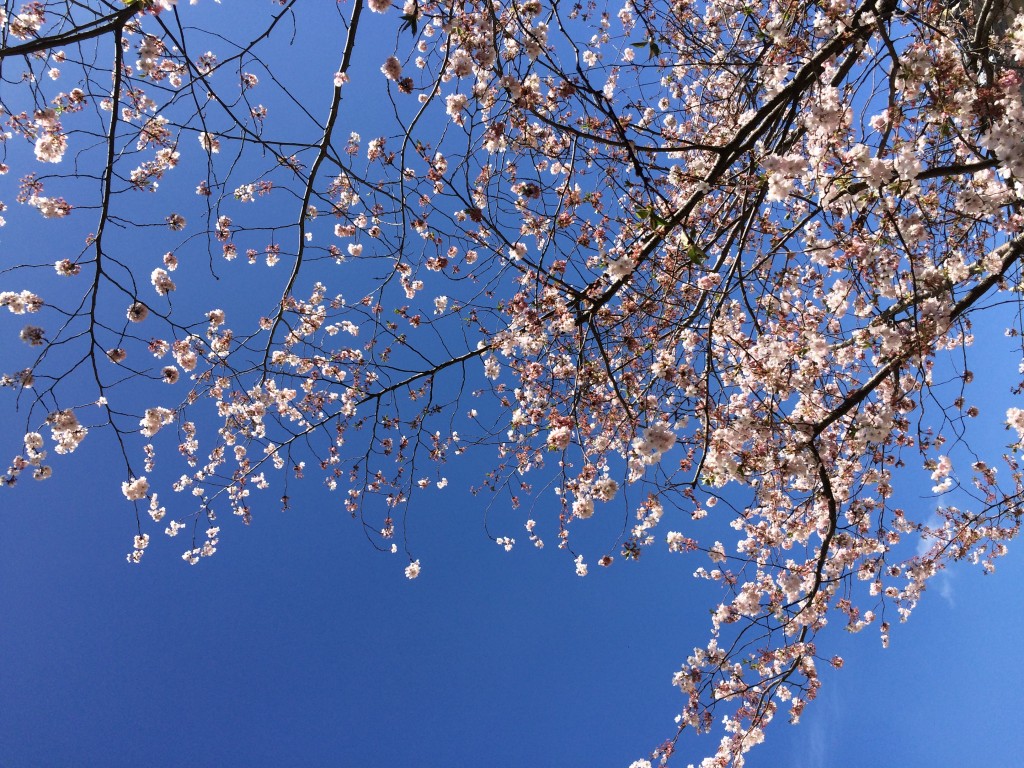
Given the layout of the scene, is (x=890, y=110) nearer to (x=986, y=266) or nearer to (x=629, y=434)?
(x=986, y=266)

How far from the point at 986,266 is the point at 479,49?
10.8ft

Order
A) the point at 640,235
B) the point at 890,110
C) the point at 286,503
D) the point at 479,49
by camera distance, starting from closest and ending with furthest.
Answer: the point at 890,110
the point at 479,49
the point at 640,235
the point at 286,503

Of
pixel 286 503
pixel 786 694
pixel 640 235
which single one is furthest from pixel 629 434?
pixel 286 503

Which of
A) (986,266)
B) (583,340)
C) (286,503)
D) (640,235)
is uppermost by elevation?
(286,503)

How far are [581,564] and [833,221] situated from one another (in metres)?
3.71

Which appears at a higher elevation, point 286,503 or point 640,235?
point 286,503

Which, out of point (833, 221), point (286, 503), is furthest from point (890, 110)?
point (286, 503)

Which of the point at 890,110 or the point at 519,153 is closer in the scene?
the point at 890,110

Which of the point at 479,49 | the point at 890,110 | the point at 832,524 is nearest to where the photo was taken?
the point at 890,110

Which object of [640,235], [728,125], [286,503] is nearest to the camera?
[640,235]

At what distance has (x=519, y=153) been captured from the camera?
13.2ft

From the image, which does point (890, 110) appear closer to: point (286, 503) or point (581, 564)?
point (581, 564)

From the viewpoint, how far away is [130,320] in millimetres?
3859

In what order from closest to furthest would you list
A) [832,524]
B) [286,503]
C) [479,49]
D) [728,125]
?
Answer: 1. [479,49]
2. [832,524]
3. [728,125]
4. [286,503]
